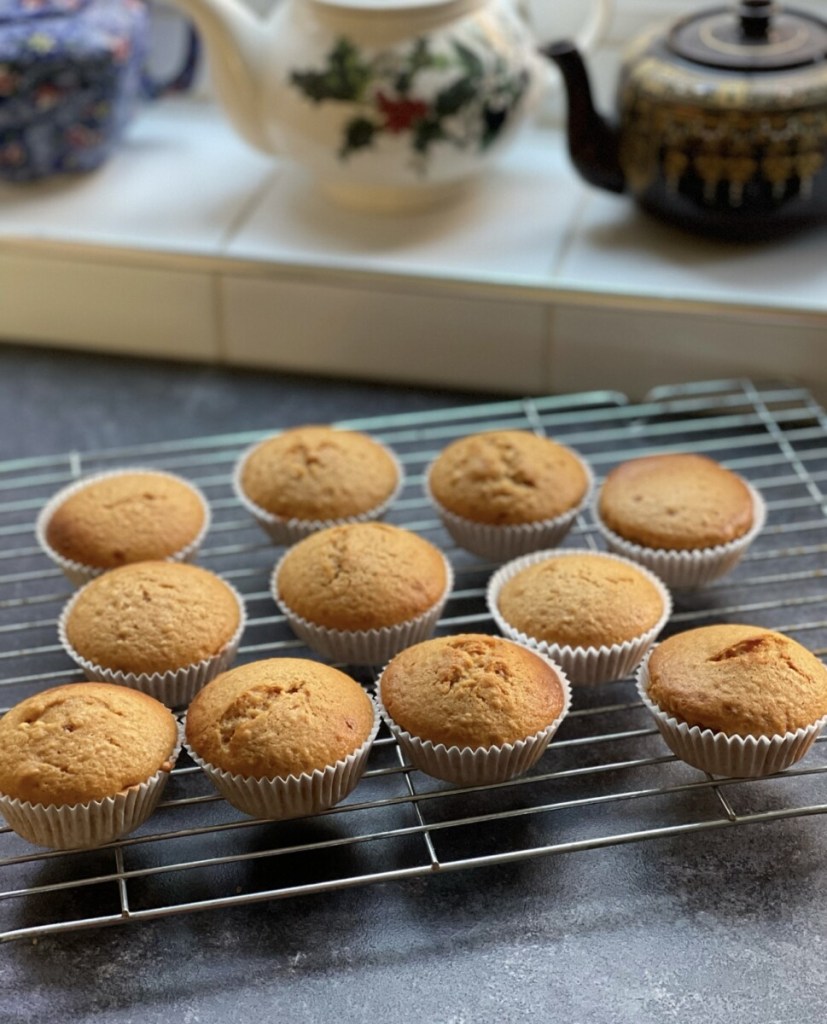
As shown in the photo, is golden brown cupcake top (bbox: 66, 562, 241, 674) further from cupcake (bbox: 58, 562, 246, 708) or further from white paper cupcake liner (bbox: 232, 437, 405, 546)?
white paper cupcake liner (bbox: 232, 437, 405, 546)

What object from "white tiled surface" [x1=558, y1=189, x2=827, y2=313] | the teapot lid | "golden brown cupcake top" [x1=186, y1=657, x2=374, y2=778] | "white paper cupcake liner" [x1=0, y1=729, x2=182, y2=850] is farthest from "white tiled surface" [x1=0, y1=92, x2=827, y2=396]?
"white paper cupcake liner" [x1=0, y1=729, x2=182, y2=850]

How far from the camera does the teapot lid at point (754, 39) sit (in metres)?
1.72

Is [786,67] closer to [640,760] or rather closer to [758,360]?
[758,360]

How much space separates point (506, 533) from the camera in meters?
1.51

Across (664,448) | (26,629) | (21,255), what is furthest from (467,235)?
(26,629)

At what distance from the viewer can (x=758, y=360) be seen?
180 cm

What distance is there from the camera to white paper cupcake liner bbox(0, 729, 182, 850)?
114 centimetres

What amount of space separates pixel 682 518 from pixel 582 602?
195 millimetres

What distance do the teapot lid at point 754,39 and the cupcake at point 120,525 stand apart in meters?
0.87

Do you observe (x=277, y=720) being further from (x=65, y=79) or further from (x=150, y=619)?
(x=65, y=79)

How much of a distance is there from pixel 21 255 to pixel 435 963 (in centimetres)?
125

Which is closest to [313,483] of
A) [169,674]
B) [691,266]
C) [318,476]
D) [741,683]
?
[318,476]

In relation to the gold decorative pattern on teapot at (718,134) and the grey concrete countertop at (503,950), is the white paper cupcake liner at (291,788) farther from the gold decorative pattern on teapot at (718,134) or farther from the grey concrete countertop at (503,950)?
the gold decorative pattern on teapot at (718,134)

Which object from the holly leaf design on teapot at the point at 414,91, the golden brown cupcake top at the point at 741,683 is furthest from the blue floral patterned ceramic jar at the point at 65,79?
the golden brown cupcake top at the point at 741,683
